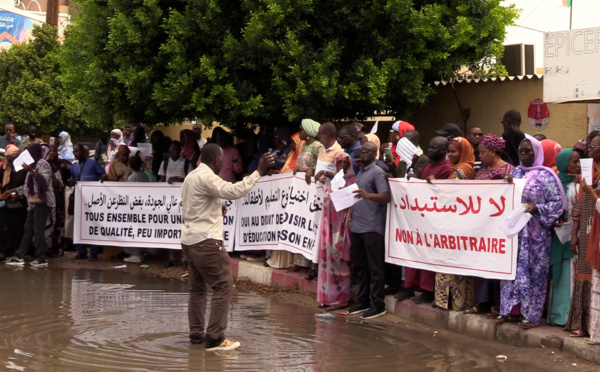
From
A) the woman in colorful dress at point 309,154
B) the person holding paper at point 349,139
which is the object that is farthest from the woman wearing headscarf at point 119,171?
the person holding paper at point 349,139

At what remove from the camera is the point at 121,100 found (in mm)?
14852

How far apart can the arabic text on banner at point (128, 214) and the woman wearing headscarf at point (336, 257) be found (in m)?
4.52

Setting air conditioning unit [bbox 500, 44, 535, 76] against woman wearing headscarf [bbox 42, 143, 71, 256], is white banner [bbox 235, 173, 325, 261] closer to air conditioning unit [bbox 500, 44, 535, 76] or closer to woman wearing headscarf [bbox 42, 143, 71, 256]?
woman wearing headscarf [bbox 42, 143, 71, 256]

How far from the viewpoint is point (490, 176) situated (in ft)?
30.0

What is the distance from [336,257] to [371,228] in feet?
2.62

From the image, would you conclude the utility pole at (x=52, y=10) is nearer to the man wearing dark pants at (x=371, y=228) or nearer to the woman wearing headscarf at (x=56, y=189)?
the woman wearing headscarf at (x=56, y=189)

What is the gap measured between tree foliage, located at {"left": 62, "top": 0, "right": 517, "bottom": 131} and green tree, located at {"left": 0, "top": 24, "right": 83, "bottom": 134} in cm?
1793

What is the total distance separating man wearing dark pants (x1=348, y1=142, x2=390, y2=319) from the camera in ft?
33.2

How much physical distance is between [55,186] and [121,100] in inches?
93.8

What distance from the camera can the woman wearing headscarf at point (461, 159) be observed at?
9711 millimetres

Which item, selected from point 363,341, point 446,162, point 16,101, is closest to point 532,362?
point 363,341

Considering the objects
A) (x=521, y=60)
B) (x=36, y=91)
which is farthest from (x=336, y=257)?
(x=36, y=91)

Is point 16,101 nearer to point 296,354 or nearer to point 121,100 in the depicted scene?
point 121,100

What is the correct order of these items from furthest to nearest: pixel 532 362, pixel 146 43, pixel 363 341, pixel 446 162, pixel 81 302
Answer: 1. pixel 146 43
2. pixel 81 302
3. pixel 446 162
4. pixel 363 341
5. pixel 532 362
